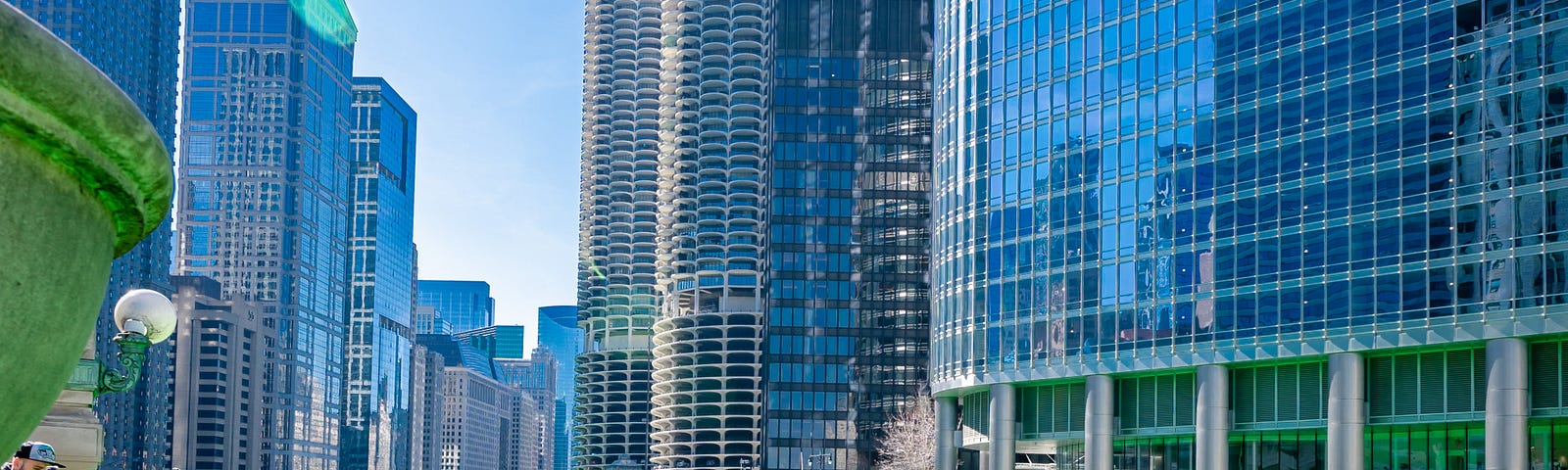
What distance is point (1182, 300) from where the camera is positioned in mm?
56906

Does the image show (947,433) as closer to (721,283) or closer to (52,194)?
(52,194)

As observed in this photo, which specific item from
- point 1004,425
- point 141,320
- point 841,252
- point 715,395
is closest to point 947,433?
point 1004,425

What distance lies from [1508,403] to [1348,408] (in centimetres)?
564

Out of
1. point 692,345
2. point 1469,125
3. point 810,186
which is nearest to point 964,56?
point 1469,125

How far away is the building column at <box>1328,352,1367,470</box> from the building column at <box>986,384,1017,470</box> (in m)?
16.5

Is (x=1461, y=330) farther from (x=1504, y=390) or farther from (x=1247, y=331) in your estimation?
Answer: (x=1247, y=331)

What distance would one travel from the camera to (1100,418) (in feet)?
202

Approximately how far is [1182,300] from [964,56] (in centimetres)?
1752

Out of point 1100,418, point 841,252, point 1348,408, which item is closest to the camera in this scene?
point 1348,408

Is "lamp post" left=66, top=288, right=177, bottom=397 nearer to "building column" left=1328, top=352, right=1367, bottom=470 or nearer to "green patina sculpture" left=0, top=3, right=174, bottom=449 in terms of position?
"green patina sculpture" left=0, top=3, right=174, bottom=449

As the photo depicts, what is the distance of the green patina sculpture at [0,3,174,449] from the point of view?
239 cm

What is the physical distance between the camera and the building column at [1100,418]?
6147 centimetres

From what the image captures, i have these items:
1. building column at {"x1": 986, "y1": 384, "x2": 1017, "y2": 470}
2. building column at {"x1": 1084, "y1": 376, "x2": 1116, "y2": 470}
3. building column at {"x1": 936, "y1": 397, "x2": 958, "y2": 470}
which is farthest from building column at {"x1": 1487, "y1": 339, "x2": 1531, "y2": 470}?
building column at {"x1": 936, "y1": 397, "x2": 958, "y2": 470}

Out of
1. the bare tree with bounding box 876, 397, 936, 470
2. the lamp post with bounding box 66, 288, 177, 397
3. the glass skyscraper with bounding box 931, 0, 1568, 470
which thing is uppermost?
the glass skyscraper with bounding box 931, 0, 1568, 470
